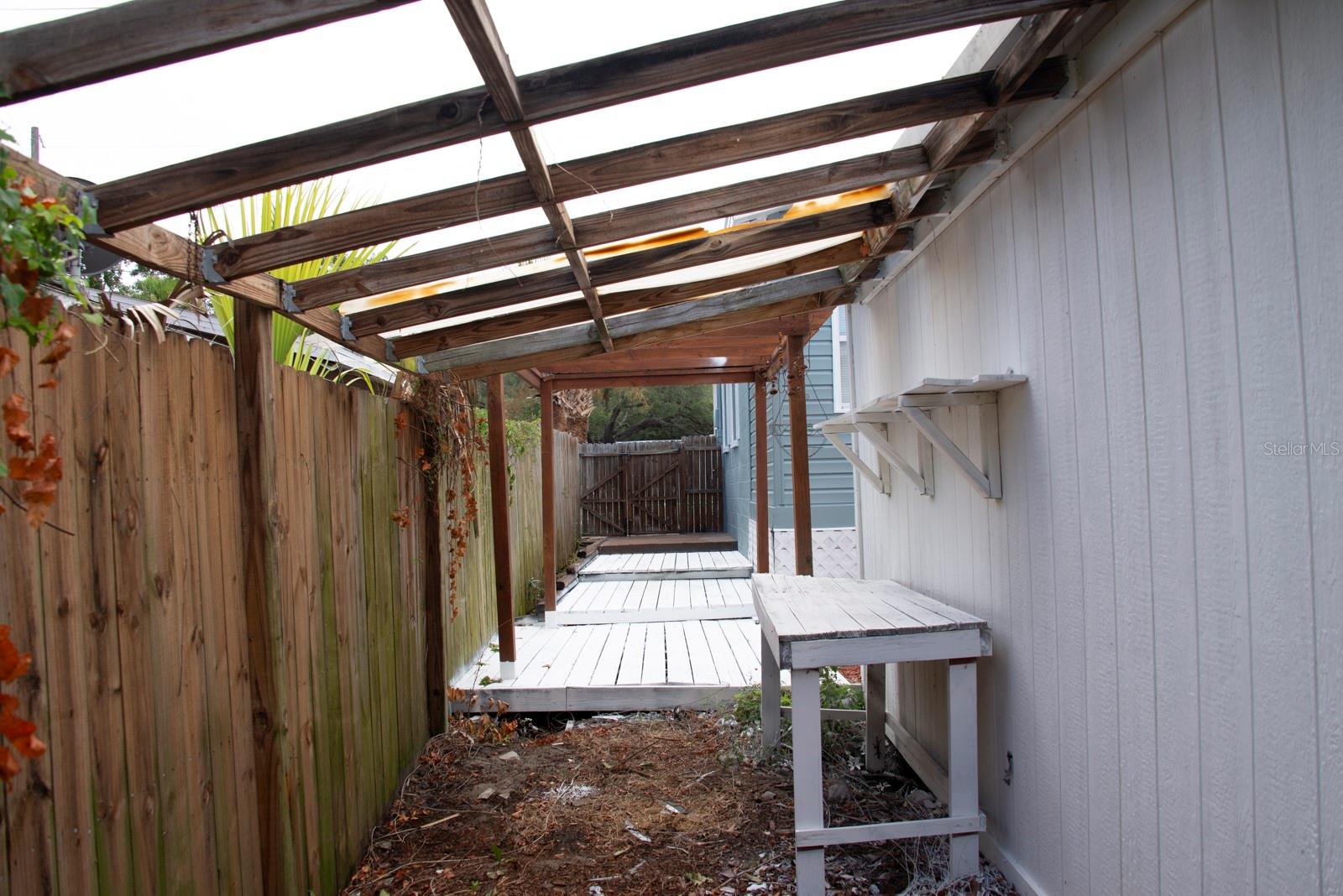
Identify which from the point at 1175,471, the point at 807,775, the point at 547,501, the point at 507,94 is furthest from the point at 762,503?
the point at 507,94

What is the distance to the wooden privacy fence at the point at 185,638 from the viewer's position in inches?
55.9

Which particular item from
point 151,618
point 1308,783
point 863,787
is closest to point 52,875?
point 151,618

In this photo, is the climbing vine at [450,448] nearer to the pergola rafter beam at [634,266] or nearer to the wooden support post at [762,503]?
the pergola rafter beam at [634,266]

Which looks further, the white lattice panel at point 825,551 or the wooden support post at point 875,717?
the white lattice panel at point 825,551

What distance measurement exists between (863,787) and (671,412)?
658 inches

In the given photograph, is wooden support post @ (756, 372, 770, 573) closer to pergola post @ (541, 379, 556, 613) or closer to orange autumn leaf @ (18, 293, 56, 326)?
pergola post @ (541, 379, 556, 613)

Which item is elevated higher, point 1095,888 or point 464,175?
point 464,175

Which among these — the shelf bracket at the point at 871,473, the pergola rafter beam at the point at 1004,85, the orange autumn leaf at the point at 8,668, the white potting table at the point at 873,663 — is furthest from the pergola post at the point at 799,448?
the orange autumn leaf at the point at 8,668

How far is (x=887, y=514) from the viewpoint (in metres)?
3.80

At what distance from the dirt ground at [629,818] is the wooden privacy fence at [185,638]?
312mm

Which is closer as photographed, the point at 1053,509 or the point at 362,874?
the point at 1053,509

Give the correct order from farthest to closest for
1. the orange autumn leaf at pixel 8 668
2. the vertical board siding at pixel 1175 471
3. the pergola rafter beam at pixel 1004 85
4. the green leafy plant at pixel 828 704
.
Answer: the green leafy plant at pixel 828 704
the pergola rafter beam at pixel 1004 85
the vertical board siding at pixel 1175 471
the orange autumn leaf at pixel 8 668

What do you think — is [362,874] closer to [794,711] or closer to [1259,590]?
[794,711]

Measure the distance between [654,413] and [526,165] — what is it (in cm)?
1836
